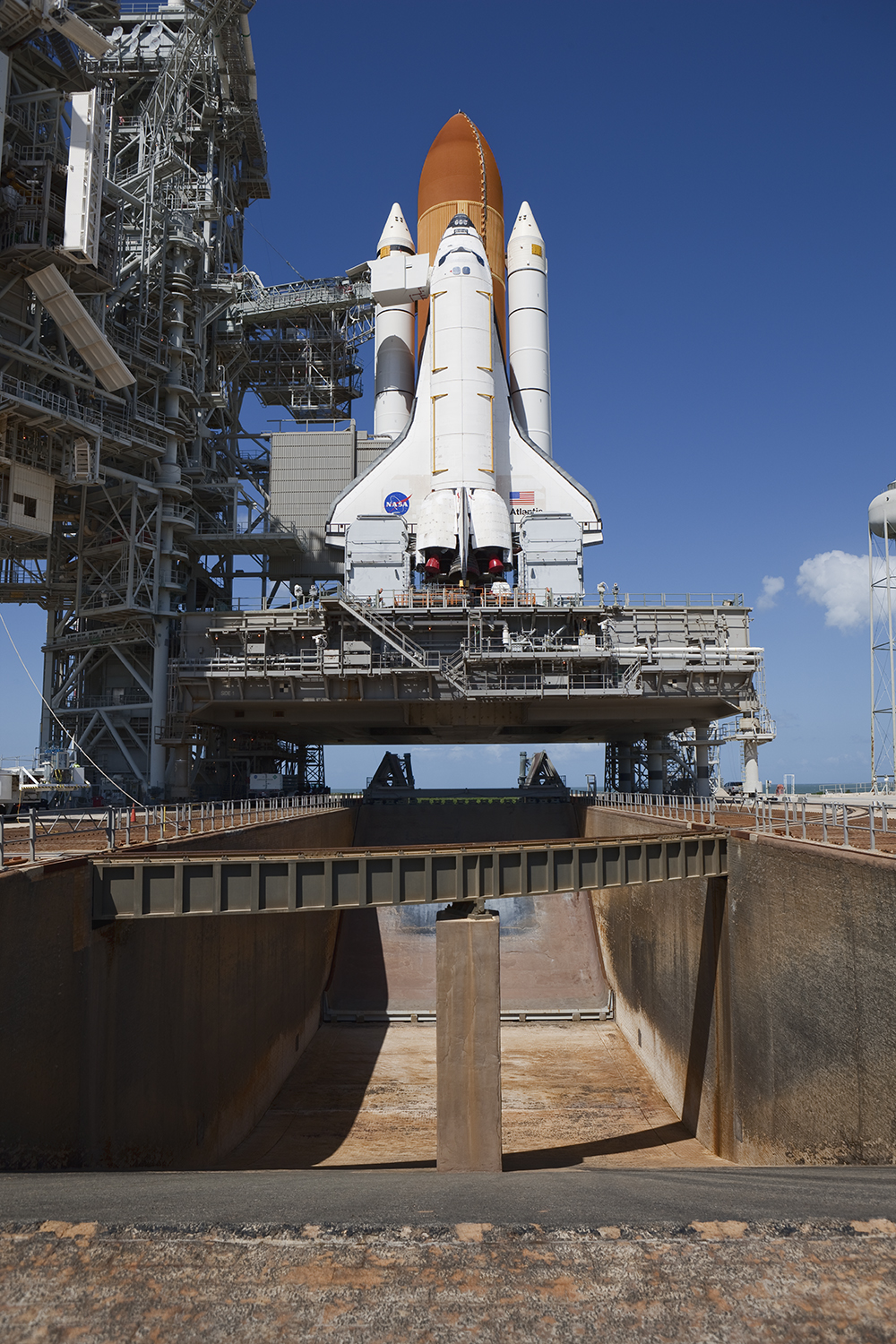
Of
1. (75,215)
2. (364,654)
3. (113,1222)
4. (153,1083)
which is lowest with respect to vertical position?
(153,1083)

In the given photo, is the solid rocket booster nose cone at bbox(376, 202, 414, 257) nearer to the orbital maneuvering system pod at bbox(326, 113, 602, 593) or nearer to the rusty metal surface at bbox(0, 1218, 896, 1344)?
the orbital maneuvering system pod at bbox(326, 113, 602, 593)

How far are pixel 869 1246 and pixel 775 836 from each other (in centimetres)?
1281

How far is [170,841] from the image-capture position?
704 inches

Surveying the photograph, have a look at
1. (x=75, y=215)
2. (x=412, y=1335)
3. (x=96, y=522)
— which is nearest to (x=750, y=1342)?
(x=412, y=1335)

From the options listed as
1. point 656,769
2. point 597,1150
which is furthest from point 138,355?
point 597,1150

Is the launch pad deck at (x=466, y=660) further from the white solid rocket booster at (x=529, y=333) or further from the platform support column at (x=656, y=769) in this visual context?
the white solid rocket booster at (x=529, y=333)

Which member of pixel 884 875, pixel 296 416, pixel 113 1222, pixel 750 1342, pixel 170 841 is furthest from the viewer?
pixel 296 416


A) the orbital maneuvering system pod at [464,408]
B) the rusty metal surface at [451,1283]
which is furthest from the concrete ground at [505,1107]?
the orbital maneuvering system pod at [464,408]

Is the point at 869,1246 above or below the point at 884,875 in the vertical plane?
below

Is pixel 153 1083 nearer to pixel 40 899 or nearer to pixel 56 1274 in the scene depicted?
pixel 40 899

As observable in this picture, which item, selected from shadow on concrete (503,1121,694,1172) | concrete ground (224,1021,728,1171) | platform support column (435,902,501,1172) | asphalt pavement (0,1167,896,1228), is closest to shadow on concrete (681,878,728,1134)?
shadow on concrete (503,1121,694,1172)

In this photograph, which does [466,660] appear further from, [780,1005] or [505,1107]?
[780,1005]

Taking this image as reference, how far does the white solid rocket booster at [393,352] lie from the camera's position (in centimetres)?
5100

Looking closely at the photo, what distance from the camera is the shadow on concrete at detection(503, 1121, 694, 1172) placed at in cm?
1898
